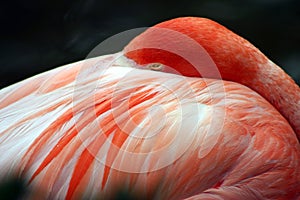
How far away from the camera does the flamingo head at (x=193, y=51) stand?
2.00 m

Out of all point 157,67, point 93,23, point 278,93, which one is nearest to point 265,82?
point 278,93

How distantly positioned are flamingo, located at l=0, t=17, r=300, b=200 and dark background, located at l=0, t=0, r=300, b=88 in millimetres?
1470

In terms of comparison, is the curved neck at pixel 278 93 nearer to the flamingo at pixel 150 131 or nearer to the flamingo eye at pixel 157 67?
the flamingo at pixel 150 131

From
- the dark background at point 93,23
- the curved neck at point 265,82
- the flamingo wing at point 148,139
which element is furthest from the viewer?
the dark background at point 93,23

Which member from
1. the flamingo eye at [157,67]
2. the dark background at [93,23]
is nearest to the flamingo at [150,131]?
the flamingo eye at [157,67]

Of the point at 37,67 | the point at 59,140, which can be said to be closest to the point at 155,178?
the point at 59,140

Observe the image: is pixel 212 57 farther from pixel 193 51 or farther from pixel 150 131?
pixel 150 131

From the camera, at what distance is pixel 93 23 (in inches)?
142

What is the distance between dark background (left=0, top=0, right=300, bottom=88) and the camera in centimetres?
348

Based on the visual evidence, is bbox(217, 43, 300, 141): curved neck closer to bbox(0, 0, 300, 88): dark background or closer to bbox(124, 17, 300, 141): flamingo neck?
bbox(124, 17, 300, 141): flamingo neck

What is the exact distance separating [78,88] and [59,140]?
0.70 ft

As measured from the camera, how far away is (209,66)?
200 cm

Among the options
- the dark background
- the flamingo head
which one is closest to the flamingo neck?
the flamingo head

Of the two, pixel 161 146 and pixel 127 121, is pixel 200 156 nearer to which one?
pixel 161 146
